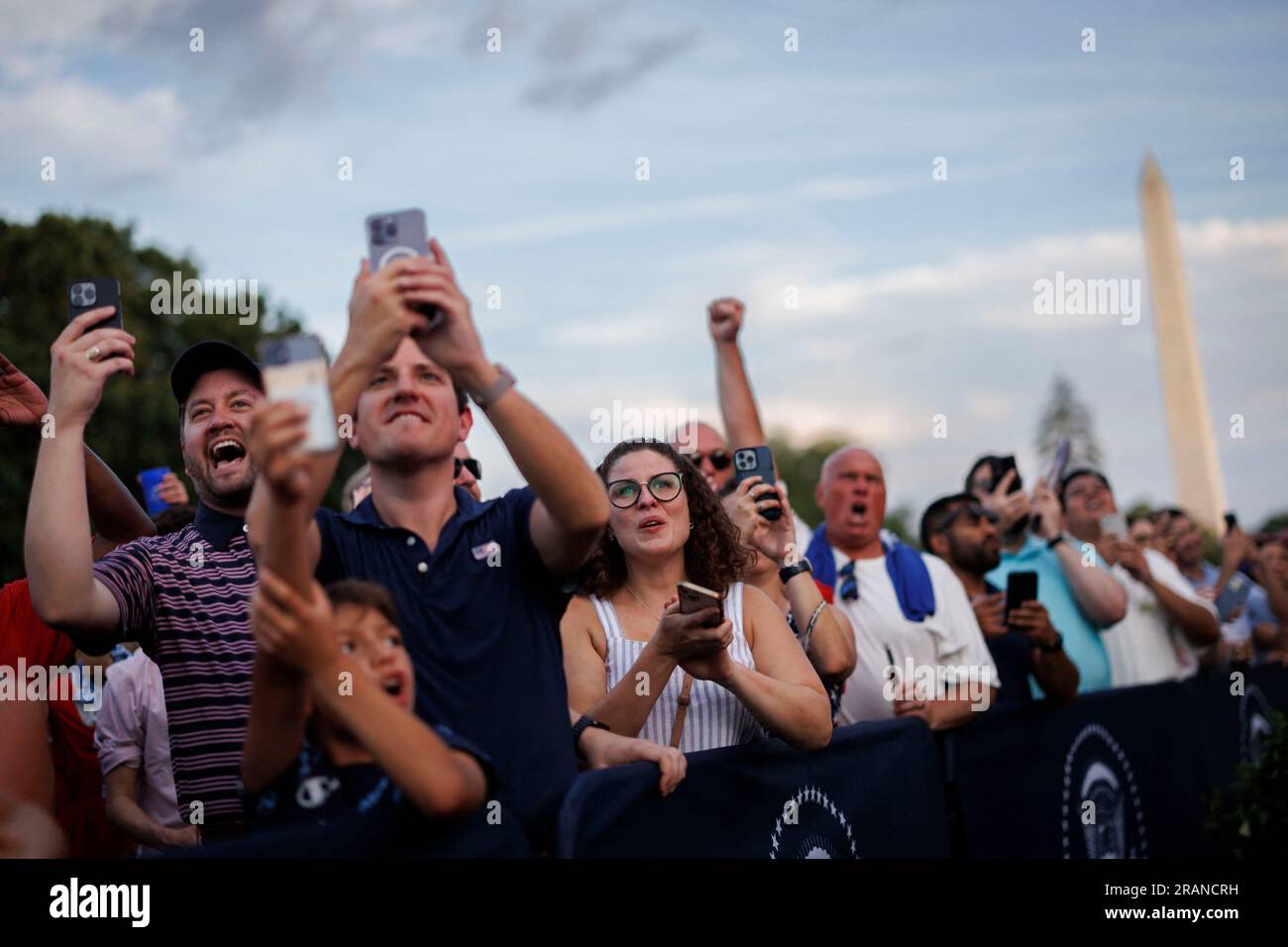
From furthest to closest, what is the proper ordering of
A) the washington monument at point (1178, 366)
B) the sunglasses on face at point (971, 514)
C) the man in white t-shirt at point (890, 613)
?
the washington monument at point (1178, 366), the sunglasses on face at point (971, 514), the man in white t-shirt at point (890, 613)

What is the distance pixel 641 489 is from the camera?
14.2 ft

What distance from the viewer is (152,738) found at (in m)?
4.56

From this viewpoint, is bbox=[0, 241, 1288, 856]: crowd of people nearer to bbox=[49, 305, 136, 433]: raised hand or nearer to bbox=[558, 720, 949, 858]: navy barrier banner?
bbox=[49, 305, 136, 433]: raised hand

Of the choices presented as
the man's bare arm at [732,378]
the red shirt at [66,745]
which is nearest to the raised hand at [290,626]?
the red shirt at [66,745]

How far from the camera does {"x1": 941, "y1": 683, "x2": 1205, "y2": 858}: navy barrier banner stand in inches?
229

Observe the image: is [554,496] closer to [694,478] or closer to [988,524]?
[694,478]

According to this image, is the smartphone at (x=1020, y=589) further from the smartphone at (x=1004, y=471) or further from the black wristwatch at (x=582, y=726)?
the black wristwatch at (x=582, y=726)

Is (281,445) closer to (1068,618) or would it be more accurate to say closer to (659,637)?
(659,637)

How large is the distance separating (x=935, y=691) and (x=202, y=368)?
3.23 m

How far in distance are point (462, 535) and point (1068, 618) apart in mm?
5042

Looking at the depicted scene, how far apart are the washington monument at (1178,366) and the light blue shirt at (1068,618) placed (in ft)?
Answer: 151

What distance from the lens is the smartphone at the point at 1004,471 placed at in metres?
7.23
